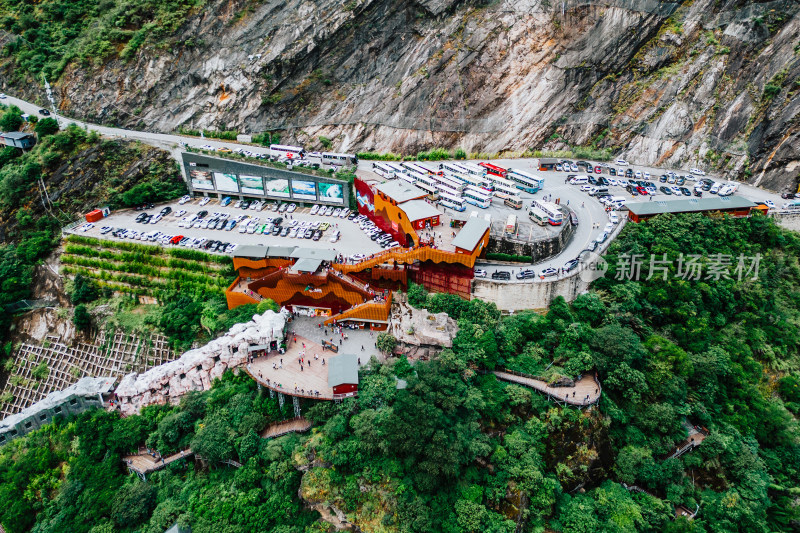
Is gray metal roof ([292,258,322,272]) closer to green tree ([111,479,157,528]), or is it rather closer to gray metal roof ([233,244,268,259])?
gray metal roof ([233,244,268,259])

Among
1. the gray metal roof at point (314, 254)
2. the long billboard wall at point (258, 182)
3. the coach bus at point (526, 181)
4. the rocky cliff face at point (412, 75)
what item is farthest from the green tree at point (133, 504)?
the rocky cliff face at point (412, 75)

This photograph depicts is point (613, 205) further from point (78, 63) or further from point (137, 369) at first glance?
point (78, 63)

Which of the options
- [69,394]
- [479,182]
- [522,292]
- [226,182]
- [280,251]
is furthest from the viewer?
[226,182]

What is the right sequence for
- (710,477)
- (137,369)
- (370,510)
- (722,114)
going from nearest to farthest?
(370,510) → (710,477) → (137,369) → (722,114)

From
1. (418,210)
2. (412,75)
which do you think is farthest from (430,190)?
(412,75)

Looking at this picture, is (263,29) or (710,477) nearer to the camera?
(710,477)

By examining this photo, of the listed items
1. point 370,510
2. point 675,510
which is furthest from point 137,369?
point 675,510

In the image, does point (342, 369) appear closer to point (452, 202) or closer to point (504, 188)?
point (452, 202)
